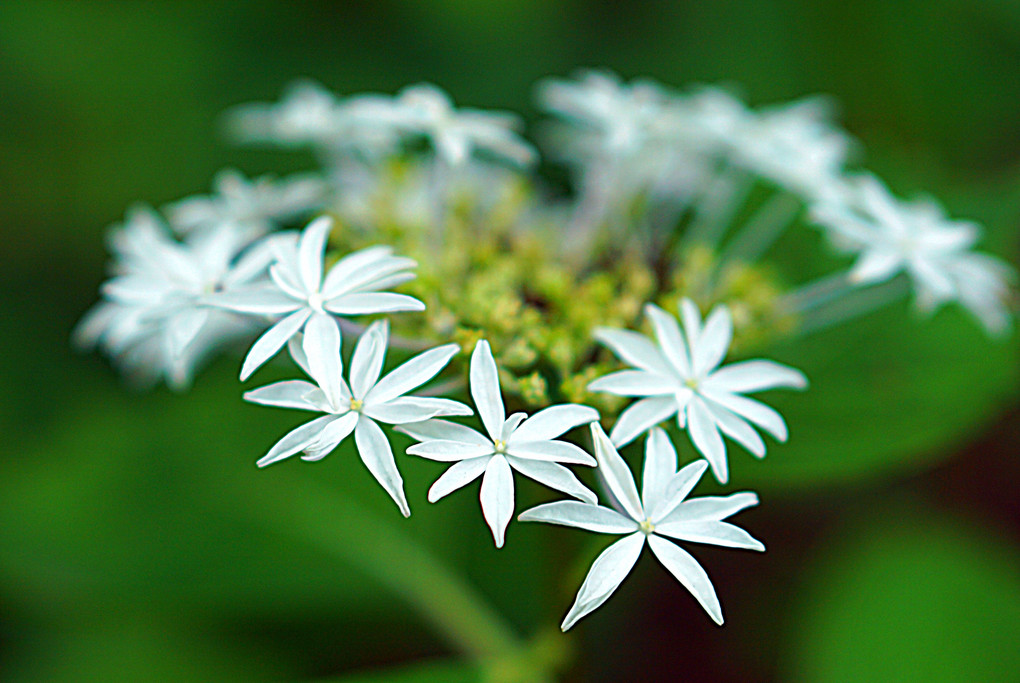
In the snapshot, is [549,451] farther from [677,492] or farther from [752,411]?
[752,411]

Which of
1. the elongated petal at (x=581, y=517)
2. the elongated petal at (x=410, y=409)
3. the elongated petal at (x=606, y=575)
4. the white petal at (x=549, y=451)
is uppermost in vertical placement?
the elongated petal at (x=410, y=409)

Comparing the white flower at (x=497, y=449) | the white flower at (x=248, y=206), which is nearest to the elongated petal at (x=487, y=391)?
the white flower at (x=497, y=449)

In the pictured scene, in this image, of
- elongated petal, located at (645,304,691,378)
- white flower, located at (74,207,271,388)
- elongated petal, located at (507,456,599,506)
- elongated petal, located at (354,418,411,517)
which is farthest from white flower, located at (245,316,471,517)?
elongated petal, located at (645,304,691,378)

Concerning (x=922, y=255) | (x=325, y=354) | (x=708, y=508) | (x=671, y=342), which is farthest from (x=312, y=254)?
(x=922, y=255)

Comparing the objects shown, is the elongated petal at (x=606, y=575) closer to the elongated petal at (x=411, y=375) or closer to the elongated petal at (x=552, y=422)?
the elongated petal at (x=552, y=422)

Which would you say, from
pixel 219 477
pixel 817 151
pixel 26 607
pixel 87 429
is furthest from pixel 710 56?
pixel 26 607

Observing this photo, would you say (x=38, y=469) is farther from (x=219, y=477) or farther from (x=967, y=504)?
(x=967, y=504)

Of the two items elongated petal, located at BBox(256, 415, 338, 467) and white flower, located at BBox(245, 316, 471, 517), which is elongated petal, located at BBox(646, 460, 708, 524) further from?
elongated petal, located at BBox(256, 415, 338, 467)
